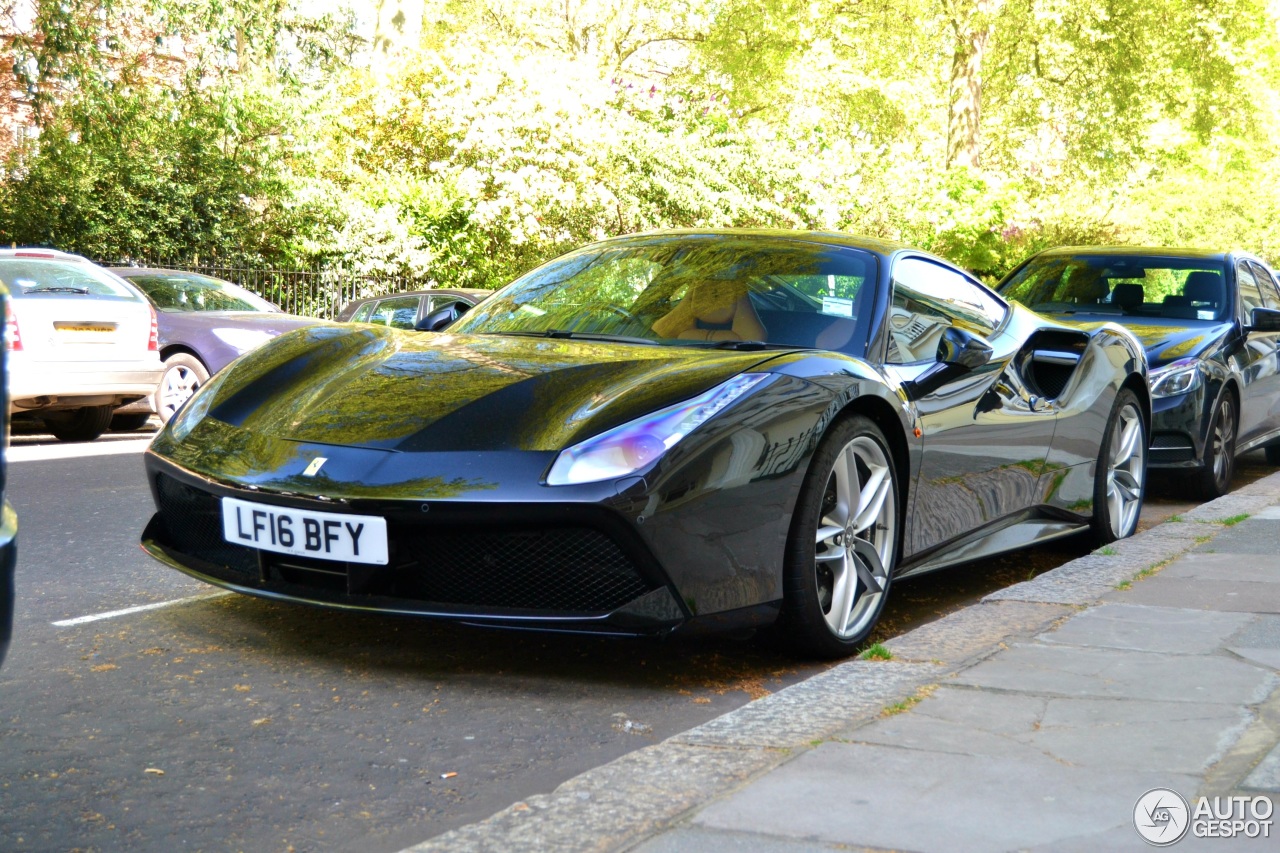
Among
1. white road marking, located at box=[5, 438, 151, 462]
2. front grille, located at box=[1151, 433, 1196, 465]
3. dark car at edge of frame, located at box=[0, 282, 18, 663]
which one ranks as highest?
dark car at edge of frame, located at box=[0, 282, 18, 663]

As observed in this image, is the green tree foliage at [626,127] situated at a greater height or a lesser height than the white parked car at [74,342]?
greater

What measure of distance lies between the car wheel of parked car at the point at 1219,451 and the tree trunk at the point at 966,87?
1881 centimetres

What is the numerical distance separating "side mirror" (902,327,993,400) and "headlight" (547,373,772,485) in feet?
3.98

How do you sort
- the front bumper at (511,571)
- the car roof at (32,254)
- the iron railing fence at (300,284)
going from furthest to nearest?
the iron railing fence at (300,284) < the car roof at (32,254) < the front bumper at (511,571)

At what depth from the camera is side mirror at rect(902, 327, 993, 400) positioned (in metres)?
4.72

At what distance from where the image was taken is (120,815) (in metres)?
2.75

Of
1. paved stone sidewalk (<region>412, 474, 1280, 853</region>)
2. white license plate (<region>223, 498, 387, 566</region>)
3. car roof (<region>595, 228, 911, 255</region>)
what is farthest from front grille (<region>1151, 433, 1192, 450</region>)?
white license plate (<region>223, 498, 387, 566</region>)

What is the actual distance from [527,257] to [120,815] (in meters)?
20.3

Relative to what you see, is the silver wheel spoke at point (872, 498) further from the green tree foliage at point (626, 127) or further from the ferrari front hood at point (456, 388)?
the green tree foliage at point (626, 127)

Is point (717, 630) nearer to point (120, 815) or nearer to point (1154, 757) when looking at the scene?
point (1154, 757)

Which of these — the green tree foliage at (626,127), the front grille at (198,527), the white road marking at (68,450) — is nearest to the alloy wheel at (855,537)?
the front grille at (198,527)

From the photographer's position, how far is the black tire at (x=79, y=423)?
36.3ft

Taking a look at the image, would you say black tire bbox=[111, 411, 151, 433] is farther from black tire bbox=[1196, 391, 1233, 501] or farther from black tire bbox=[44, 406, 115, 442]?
black tire bbox=[1196, 391, 1233, 501]

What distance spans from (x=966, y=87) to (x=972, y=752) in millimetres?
25968
